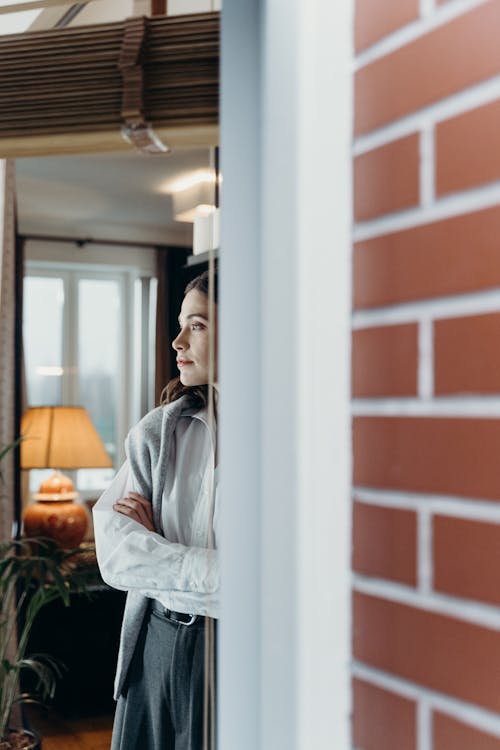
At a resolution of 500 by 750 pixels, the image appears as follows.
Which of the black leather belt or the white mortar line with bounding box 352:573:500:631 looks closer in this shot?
the white mortar line with bounding box 352:573:500:631

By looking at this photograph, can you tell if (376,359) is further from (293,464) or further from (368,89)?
(368,89)

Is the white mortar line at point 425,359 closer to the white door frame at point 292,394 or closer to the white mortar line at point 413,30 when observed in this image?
the white door frame at point 292,394

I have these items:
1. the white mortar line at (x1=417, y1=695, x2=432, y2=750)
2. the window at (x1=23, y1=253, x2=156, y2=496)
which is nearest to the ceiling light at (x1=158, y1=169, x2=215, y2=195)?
the window at (x1=23, y1=253, x2=156, y2=496)

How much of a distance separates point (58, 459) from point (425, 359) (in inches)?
25.7

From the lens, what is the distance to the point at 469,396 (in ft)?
1.98

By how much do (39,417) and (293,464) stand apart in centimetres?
51

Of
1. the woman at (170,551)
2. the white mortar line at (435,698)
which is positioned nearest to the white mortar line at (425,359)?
the white mortar line at (435,698)

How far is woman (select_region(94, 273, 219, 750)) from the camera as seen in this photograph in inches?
39.4

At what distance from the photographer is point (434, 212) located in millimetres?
640

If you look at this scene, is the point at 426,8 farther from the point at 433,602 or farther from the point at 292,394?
the point at 433,602

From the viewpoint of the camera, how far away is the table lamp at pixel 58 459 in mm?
Answer: 1094

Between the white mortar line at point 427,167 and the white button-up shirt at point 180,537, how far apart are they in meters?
0.48

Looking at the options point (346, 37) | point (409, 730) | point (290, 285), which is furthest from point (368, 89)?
point (409, 730)

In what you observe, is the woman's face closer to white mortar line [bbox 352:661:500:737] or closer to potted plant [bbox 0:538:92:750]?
potted plant [bbox 0:538:92:750]
